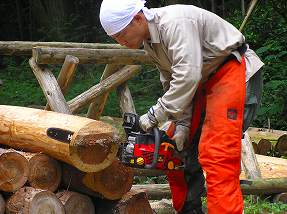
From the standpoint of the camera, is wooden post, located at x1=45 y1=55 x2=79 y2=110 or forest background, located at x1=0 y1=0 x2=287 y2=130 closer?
wooden post, located at x1=45 y1=55 x2=79 y2=110

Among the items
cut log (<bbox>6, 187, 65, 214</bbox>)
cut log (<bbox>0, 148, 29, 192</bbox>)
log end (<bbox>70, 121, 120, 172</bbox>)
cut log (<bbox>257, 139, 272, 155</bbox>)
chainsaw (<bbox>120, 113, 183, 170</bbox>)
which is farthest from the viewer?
cut log (<bbox>257, 139, 272, 155</bbox>)

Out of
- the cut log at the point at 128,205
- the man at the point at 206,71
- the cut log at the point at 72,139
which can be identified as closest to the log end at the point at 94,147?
the cut log at the point at 72,139

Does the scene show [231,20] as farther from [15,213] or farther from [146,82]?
[15,213]

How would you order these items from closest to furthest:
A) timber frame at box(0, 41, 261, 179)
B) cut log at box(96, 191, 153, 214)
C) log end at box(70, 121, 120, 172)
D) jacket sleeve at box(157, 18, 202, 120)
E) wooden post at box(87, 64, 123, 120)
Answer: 1. jacket sleeve at box(157, 18, 202, 120)
2. log end at box(70, 121, 120, 172)
3. cut log at box(96, 191, 153, 214)
4. timber frame at box(0, 41, 261, 179)
5. wooden post at box(87, 64, 123, 120)

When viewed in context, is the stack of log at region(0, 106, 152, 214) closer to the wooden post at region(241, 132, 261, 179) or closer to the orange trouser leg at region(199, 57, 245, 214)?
the orange trouser leg at region(199, 57, 245, 214)

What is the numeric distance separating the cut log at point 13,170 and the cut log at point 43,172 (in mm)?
46

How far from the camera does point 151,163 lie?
4.14 m

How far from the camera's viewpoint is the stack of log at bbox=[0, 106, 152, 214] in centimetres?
430

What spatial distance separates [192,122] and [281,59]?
7859 mm

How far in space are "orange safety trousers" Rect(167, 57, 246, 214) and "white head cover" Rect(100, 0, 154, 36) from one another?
69 centimetres

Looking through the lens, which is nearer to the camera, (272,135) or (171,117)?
(171,117)

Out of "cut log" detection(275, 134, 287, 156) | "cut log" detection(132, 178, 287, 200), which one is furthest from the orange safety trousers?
"cut log" detection(275, 134, 287, 156)

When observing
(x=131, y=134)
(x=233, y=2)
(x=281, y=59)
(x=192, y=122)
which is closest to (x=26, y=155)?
(x=131, y=134)

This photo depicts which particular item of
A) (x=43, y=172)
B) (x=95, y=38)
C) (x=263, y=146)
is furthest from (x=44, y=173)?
(x=95, y=38)
